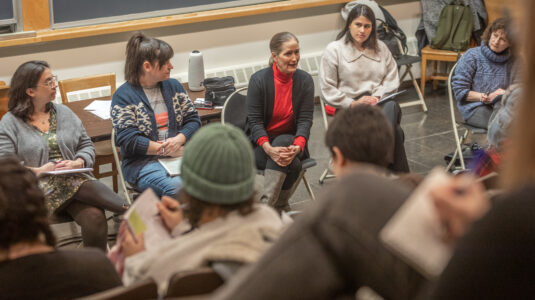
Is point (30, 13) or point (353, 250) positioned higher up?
point (30, 13)

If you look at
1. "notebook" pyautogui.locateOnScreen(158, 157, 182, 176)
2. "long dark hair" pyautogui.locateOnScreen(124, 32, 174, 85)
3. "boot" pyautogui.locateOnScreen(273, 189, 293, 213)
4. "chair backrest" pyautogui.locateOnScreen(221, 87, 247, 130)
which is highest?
"long dark hair" pyautogui.locateOnScreen(124, 32, 174, 85)

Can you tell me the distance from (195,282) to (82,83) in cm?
318

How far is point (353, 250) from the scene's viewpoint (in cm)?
101

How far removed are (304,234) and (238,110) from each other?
299 centimetres

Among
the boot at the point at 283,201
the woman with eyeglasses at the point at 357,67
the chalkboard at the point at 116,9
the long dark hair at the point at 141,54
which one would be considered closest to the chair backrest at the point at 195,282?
the long dark hair at the point at 141,54

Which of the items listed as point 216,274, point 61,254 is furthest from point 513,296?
point 61,254

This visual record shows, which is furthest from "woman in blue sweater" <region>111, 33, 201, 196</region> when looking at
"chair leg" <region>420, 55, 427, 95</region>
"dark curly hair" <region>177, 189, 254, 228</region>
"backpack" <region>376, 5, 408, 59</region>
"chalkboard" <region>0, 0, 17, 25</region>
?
"chair leg" <region>420, 55, 427, 95</region>

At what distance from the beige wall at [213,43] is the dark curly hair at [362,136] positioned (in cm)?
390

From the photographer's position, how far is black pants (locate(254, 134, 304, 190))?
12.3 feet

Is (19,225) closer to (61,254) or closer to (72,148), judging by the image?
(61,254)

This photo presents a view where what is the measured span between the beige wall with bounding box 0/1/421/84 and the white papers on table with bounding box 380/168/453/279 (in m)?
4.95

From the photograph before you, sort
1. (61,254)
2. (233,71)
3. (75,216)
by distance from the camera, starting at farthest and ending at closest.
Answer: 1. (233,71)
2. (75,216)
3. (61,254)

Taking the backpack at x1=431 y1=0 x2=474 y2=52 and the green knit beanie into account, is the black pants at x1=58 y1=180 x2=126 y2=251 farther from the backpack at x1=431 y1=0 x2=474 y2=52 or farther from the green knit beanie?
the backpack at x1=431 y1=0 x2=474 y2=52

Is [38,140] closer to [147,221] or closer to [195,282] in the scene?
[147,221]
